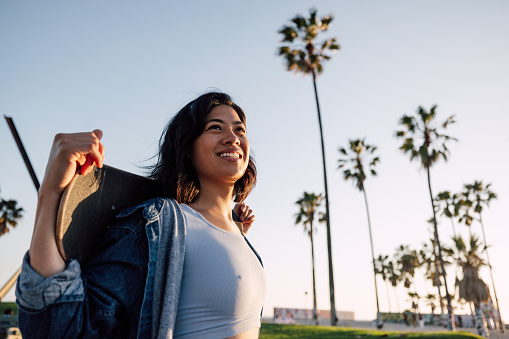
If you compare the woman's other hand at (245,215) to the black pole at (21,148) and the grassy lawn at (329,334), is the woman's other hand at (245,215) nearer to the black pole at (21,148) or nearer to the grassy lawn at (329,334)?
the black pole at (21,148)

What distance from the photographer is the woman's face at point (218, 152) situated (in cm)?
207

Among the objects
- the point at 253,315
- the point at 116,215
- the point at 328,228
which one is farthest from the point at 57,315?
the point at 328,228

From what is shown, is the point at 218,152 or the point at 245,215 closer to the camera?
the point at 218,152

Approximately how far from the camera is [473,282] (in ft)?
123


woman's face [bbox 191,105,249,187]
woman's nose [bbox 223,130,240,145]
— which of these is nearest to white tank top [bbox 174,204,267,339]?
woman's face [bbox 191,105,249,187]

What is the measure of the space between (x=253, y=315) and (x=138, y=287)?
1.80 feet

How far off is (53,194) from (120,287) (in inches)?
14.9

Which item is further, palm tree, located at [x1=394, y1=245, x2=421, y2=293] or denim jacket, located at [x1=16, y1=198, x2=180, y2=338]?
palm tree, located at [x1=394, y1=245, x2=421, y2=293]

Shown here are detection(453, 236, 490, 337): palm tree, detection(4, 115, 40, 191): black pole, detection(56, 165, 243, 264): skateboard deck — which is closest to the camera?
detection(56, 165, 243, 264): skateboard deck

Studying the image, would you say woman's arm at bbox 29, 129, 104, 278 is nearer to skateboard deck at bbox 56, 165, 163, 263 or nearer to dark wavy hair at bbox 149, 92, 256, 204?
skateboard deck at bbox 56, 165, 163, 263

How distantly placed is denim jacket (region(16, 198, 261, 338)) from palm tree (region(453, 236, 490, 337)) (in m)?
42.2

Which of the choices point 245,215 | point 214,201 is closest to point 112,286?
point 214,201

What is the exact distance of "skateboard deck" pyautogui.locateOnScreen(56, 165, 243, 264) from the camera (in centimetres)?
127

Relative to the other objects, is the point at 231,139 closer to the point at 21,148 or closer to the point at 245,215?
the point at 245,215
